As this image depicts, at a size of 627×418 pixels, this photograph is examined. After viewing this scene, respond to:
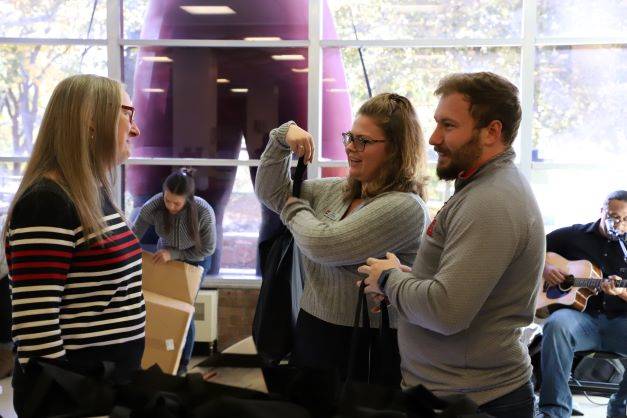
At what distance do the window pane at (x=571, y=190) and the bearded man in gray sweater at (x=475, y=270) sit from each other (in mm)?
4107

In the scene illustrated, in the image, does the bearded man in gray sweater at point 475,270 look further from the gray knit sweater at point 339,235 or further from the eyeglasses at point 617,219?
the eyeglasses at point 617,219

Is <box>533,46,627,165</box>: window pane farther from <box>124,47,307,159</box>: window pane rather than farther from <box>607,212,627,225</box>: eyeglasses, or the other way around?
<box>124,47,307,159</box>: window pane

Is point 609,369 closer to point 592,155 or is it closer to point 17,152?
point 592,155

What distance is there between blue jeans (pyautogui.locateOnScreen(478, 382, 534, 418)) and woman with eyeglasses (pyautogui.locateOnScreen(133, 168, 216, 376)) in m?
3.78

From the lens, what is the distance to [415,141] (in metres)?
2.02

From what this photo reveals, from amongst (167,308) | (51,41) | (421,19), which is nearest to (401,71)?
(421,19)

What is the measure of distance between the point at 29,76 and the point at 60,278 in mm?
4851

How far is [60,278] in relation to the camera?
1585 millimetres

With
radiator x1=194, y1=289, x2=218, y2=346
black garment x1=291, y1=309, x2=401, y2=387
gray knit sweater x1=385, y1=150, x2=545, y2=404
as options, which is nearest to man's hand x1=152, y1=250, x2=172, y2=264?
radiator x1=194, y1=289, x2=218, y2=346

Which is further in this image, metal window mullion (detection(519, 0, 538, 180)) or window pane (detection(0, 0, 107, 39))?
window pane (detection(0, 0, 107, 39))

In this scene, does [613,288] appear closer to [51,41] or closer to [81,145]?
[81,145]

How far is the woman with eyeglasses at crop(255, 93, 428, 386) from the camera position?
1.90m

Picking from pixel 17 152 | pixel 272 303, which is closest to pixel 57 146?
pixel 272 303

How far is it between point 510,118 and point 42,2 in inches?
205
